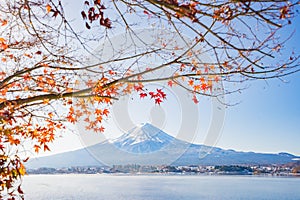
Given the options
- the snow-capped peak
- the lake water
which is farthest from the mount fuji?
the lake water

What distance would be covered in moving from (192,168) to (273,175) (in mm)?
12819

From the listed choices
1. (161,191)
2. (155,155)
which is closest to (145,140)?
(155,155)

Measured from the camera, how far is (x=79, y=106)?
3.12 m

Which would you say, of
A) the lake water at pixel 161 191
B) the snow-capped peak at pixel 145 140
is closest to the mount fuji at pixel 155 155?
the snow-capped peak at pixel 145 140

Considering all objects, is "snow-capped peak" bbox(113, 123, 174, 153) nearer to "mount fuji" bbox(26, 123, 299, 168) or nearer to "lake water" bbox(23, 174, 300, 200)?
"mount fuji" bbox(26, 123, 299, 168)

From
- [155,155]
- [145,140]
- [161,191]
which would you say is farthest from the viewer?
[155,155]

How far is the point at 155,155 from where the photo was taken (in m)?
69.1

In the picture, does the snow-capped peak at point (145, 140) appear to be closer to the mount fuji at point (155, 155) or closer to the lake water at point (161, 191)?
the mount fuji at point (155, 155)

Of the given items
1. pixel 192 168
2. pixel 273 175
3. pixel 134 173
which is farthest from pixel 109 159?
pixel 273 175

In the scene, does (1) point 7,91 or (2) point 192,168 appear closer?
(1) point 7,91

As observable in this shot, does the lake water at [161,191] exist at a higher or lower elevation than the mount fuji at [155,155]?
lower

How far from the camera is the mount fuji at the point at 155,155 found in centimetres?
5681

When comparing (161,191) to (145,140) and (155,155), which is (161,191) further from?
(155,155)

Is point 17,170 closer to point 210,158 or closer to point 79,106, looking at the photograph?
point 79,106
